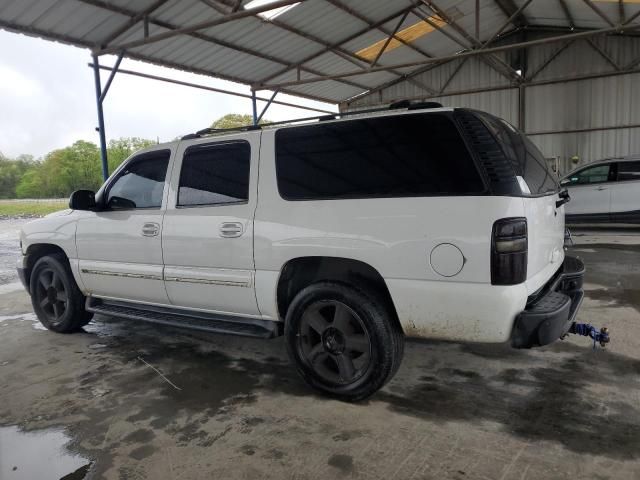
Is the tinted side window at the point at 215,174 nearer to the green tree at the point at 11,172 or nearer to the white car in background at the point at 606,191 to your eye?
the white car in background at the point at 606,191

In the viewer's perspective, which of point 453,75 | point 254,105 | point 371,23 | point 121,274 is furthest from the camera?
point 453,75

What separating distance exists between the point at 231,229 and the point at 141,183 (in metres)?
A: 1.24

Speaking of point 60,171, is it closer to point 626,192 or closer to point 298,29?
point 298,29

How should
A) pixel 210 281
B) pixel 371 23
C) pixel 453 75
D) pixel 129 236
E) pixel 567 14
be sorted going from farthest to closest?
pixel 453 75 < pixel 567 14 < pixel 371 23 < pixel 129 236 < pixel 210 281

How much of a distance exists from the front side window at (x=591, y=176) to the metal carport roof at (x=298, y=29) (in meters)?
2.91

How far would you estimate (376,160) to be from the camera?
114 inches

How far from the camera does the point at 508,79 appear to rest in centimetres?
1708

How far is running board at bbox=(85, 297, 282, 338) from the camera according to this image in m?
3.42

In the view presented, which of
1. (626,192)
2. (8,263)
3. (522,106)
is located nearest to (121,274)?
(8,263)

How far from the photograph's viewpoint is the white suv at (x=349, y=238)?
2600 millimetres

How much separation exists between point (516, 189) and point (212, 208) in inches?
83.1

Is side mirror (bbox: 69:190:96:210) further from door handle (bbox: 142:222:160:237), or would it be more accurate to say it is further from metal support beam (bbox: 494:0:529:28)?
metal support beam (bbox: 494:0:529:28)

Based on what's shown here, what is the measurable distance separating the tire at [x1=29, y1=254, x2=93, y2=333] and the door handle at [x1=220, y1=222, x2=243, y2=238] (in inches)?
85.8

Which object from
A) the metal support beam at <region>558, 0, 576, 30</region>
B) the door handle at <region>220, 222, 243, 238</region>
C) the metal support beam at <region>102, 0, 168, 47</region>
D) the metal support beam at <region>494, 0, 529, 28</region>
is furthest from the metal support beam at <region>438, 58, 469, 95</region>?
the door handle at <region>220, 222, 243, 238</region>
